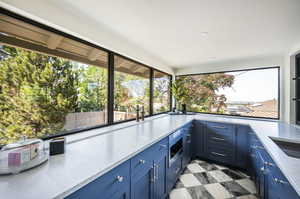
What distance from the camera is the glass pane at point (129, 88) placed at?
202 centimetres

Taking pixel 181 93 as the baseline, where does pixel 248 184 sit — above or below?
below

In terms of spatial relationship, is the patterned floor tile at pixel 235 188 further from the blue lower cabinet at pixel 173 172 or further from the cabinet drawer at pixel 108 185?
the cabinet drawer at pixel 108 185

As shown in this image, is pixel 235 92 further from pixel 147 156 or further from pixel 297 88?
pixel 147 156

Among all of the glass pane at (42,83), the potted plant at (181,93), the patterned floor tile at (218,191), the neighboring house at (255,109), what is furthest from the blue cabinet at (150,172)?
the neighboring house at (255,109)

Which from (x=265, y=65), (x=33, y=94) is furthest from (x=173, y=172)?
(x=265, y=65)

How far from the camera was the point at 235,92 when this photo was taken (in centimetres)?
299

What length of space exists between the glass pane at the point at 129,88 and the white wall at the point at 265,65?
5.37 feet

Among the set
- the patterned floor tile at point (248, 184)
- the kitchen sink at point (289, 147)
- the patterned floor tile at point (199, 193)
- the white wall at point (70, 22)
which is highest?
the white wall at point (70, 22)

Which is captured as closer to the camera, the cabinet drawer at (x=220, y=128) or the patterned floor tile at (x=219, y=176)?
the patterned floor tile at (x=219, y=176)

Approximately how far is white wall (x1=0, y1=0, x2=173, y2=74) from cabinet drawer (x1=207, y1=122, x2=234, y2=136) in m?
2.02

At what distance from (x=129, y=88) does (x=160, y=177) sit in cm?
147

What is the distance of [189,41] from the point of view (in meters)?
1.95

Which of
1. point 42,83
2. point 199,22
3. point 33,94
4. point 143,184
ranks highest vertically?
point 199,22

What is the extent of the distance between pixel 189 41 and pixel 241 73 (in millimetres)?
1833
